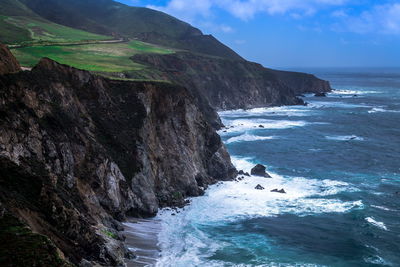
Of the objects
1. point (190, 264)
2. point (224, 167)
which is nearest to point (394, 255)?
point (190, 264)

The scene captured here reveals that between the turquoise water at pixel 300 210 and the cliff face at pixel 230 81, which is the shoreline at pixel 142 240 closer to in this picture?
the turquoise water at pixel 300 210

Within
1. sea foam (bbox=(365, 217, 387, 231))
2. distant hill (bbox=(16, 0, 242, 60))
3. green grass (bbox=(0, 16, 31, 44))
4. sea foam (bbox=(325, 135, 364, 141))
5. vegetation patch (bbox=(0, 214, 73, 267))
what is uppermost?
distant hill (bbox=(16, 0, 242, 60))

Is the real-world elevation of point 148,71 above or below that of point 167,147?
above

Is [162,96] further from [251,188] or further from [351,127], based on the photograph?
[351,127]

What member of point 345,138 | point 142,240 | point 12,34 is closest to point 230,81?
point 345,138

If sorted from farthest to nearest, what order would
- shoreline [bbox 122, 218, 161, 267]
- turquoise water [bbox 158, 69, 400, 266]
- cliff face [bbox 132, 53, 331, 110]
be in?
cliff face [bbox 132, 53, 331, 110] → turquoise water [bbox 158, 69, 400, 266] → shoreline [bbox 122, 218, 161, 267]

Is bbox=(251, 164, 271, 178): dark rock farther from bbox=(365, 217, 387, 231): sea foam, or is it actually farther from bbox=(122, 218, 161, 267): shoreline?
bbox=(122, 218, 161, 267): shoreline

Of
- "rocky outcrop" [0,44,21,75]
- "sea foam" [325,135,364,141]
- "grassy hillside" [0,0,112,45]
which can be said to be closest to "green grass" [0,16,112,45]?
"grassy hillside" [0,0,112,45]
